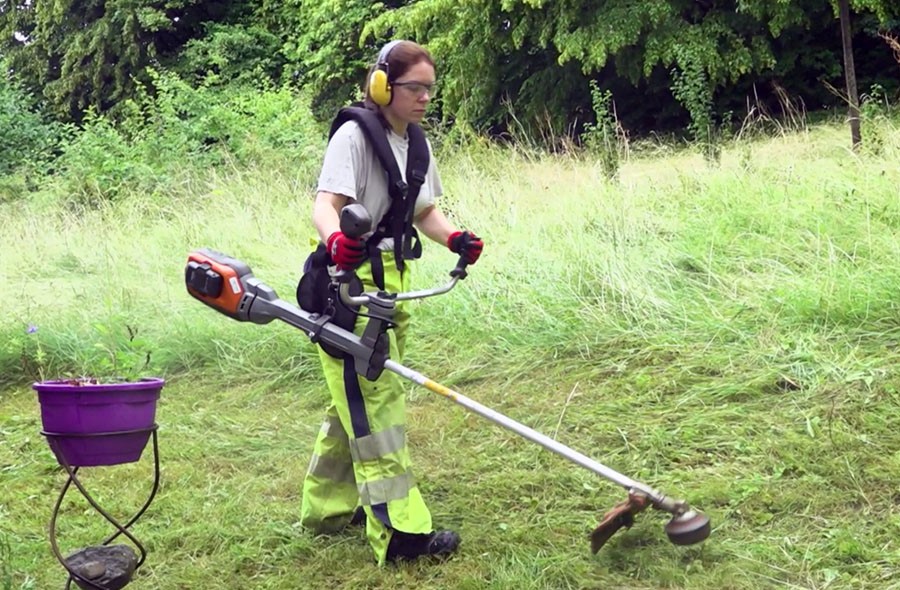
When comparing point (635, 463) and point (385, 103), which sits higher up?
point (385, 103)

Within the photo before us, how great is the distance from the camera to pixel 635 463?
4031 mm

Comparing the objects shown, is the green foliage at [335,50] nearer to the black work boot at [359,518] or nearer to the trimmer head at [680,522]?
the black work boot at [359,518]

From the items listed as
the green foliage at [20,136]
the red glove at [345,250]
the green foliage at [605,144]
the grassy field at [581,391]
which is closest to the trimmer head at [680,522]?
the grassy field at [581,391]

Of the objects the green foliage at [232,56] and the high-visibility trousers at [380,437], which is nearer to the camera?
the high-visibility trousers at [380,437]

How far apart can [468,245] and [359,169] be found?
0.48 metres

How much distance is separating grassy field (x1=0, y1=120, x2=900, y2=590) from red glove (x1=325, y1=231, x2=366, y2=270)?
1.19 meters

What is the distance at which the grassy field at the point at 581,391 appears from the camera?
11.1 feet

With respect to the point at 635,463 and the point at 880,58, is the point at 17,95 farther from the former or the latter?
the point at 635,463

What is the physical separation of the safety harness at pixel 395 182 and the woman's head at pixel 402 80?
0.08 m

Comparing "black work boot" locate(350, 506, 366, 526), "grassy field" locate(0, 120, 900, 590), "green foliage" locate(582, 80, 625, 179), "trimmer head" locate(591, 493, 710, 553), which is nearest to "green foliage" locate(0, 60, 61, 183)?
"grassy field" locate(0, 120, 900, 590)

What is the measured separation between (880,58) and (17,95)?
1667 cm

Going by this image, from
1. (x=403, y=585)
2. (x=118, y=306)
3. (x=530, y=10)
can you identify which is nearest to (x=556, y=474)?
(x=403, y=585)

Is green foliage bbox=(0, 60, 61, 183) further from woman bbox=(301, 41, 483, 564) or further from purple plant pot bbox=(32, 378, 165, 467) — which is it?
purple plant pot bbox=(32, 378, 165, 467)

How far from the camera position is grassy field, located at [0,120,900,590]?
3.37 meters
